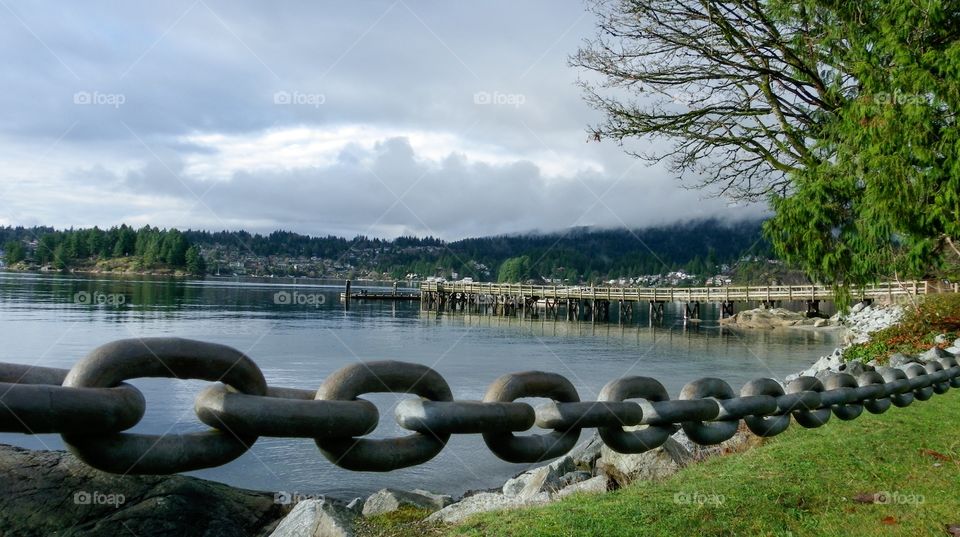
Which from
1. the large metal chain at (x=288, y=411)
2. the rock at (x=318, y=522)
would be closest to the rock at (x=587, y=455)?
the rock at (x=318, y=522)

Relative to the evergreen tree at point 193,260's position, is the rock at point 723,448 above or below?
below

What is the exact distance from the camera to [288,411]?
1884mm

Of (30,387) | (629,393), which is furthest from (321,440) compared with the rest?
(629,393)

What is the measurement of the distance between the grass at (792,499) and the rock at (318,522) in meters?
0.22

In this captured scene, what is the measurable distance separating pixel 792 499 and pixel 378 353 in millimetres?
31038

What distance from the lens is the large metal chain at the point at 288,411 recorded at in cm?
168

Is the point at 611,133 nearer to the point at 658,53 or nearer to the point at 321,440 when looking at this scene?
the point at 658,53

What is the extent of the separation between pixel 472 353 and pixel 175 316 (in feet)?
83.0

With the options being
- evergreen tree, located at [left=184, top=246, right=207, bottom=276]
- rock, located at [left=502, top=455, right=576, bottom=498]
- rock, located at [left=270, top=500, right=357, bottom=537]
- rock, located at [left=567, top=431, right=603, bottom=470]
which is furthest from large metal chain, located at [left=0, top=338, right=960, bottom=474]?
evergreen tree, located at [left=184, top=246, right=207, bottom=276]
